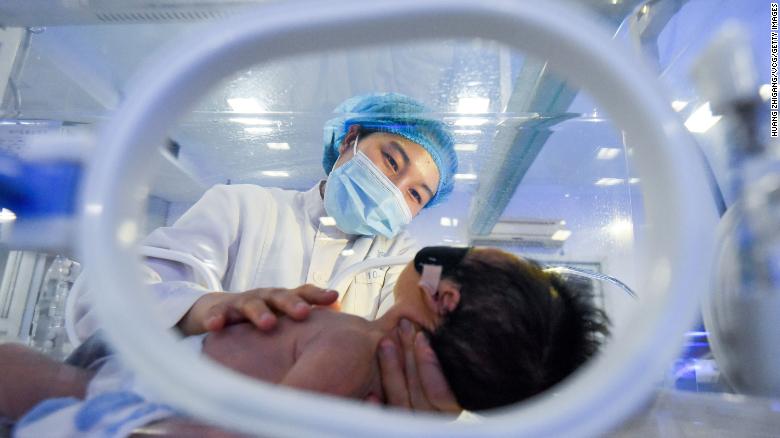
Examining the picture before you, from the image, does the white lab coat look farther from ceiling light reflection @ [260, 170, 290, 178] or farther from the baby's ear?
the baby's ear

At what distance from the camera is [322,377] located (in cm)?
51

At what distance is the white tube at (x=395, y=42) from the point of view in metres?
0.22

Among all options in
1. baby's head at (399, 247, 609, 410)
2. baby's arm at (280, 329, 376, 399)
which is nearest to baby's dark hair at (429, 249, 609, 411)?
baby's head at (399, 247, 609, 410)

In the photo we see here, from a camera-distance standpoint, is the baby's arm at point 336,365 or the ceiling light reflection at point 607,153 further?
the ceiling light reflection at point 607,153

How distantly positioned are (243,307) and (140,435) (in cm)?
21

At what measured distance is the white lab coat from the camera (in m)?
0.85

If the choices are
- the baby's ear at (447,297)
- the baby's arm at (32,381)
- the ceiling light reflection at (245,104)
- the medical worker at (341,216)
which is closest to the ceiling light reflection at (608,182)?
the medical worker at (341,216)

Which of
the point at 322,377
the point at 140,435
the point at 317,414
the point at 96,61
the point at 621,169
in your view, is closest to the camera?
the point at 317,414

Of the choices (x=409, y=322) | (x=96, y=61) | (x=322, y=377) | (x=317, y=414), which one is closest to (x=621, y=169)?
(x=409, y=322)

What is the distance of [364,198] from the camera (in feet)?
2.85

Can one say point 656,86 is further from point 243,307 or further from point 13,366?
point 13,366

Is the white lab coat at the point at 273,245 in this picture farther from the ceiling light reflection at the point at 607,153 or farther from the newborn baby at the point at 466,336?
the ceiling light reflection at the point at 607,153

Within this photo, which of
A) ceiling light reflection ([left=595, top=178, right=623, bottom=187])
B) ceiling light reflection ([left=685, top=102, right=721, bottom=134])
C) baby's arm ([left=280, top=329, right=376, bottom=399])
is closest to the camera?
baby's arm ([left=280, top=329, right=376, bottom=399])

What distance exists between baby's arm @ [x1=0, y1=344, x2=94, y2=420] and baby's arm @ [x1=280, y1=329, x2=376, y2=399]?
24 centimetres
